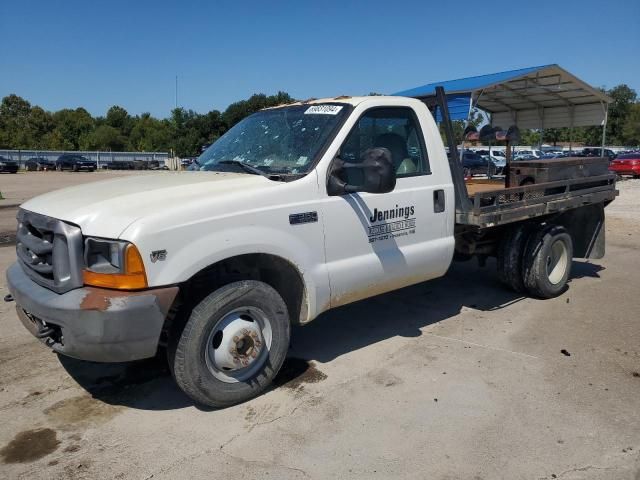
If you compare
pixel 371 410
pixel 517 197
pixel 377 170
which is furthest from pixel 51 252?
pixel 517 197

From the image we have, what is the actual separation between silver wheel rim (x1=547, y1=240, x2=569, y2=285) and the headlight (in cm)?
492

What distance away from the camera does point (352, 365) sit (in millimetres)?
4402

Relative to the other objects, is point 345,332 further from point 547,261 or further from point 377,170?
point 547,261

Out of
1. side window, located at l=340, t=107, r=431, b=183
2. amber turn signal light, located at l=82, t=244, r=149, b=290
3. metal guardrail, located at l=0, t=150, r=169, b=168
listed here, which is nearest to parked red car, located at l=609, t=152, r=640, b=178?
side window, located at l=340, t=107, r=431, b=183

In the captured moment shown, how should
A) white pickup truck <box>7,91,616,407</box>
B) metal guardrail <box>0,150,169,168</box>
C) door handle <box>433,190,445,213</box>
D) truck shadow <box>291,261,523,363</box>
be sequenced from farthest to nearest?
1. metal guardrail <box>0,150,169,168</box>
2. truck shadow <box>291,261,523,363</box>
3. door handle <box>433,190,445,213</box>
4. white pickup truck <box>7,91,616,407</box>

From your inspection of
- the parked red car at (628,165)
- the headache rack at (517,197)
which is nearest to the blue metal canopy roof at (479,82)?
the headache rack at (517,197)

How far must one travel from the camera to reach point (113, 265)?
316 cm

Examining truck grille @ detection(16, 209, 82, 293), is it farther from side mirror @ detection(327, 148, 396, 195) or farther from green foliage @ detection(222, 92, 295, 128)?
green foliage @ detection(222, 92, 295, 128)

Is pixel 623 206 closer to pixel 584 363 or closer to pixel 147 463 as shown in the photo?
pixel 584 363

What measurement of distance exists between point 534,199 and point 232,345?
373cm

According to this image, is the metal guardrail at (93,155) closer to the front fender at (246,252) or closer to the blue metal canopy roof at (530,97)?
the blue metal canopy roof at (530,97)

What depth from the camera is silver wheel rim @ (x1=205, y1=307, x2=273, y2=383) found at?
359 centimetres

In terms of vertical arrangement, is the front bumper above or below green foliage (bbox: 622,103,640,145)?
below

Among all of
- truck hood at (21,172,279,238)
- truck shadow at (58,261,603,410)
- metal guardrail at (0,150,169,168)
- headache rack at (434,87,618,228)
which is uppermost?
metal guardrail at (0,150,169,168)
